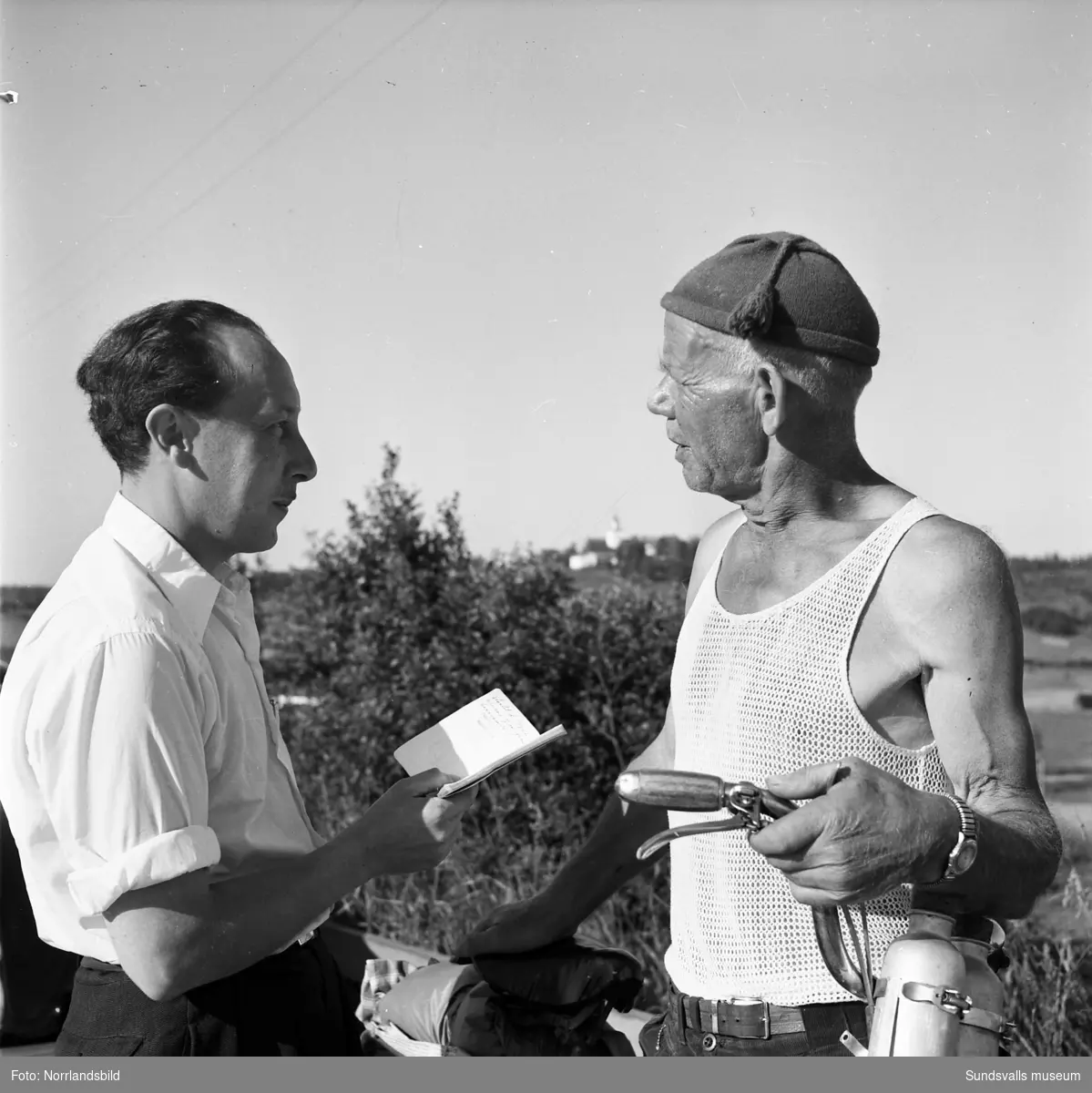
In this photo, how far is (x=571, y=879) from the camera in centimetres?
214

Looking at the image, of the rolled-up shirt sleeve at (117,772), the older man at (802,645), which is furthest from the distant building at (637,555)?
the rolled-up shirt sleeve at (117,772)

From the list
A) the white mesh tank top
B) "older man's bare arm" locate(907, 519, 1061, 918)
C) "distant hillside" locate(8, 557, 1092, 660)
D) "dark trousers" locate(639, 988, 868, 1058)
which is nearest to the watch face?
"older man's bare arm" locate(907, 519, 1061, 918)

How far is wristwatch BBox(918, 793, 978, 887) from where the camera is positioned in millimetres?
1348

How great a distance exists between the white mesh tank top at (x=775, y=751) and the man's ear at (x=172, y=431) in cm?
86

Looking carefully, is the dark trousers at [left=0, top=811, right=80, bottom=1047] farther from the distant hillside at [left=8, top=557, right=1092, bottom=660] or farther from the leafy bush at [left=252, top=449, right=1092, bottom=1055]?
the distant hillside at [left=8, top=557, right=1092, bottom=660]

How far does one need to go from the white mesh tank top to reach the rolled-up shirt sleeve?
0.72m

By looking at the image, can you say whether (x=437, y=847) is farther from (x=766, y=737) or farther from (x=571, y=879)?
(x=766, y=737)

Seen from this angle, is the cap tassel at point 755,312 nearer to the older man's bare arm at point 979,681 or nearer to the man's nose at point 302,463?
the older man's bare arm at point 979,681

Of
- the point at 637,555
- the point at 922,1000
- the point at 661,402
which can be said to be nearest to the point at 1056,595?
the point at 637,555

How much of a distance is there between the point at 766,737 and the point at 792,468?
403 mm

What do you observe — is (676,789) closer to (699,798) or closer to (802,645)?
(699,798)

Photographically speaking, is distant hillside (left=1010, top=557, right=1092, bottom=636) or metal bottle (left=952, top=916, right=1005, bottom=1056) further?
distant hillside (left=1010, top=557, right=1092, bottom=636)

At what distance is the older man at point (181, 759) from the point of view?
1.60 meters

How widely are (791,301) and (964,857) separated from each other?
800mm
